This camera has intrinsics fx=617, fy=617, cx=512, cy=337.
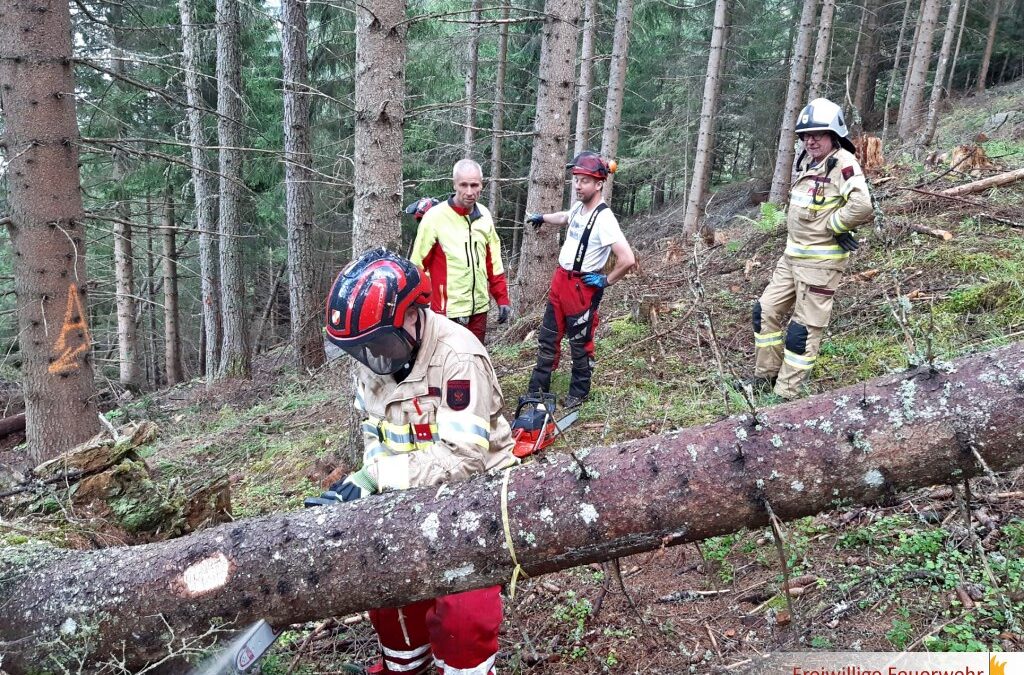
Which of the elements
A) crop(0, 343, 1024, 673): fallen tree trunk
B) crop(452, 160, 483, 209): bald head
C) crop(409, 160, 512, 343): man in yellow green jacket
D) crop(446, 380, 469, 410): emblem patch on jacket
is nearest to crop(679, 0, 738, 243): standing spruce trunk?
crop(409, 160, 512, 343): man in yellow green jacket

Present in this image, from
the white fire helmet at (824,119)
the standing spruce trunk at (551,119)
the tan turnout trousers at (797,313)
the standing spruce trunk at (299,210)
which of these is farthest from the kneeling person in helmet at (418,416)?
the standing spruce trunk at (299,210)

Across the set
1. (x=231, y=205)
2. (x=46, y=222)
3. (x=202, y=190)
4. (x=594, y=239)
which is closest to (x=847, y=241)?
(x=594, y=239)

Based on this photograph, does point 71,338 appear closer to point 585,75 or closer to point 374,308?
point 374,308

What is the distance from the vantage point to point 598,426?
17.0ft

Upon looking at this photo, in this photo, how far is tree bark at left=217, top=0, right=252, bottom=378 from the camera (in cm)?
1085

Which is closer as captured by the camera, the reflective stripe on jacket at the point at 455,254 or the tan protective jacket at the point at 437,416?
the tan protective jacket at the point at 437,416

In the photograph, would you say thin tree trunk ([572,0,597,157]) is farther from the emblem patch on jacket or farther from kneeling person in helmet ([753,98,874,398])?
the emblem patch on jacket

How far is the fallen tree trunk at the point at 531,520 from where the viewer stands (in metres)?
1.96

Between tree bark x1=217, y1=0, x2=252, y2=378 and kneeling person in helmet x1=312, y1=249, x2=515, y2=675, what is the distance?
9.38m

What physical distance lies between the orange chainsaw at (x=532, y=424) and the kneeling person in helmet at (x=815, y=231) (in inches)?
70.7

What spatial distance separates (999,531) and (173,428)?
9.41 meters

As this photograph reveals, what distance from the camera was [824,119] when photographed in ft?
15.5

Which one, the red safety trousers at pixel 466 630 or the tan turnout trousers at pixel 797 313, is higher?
the tan turnout trousers at pixel 797 313

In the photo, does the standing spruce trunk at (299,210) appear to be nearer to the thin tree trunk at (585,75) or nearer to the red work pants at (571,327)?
the thin tree trunk at (585,75)
